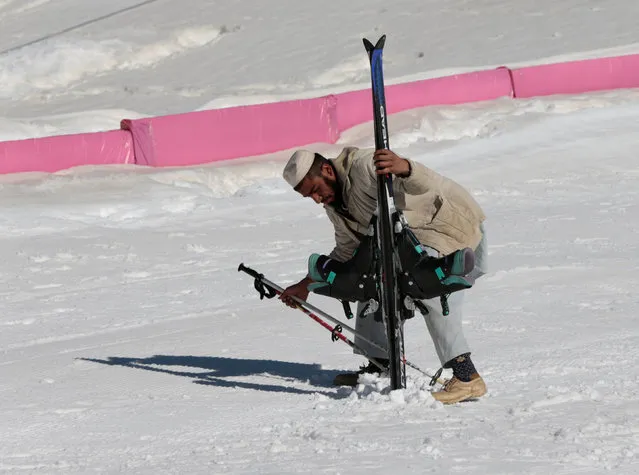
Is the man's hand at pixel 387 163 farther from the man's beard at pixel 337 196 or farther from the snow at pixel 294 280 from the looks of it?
the snow at pixel 294 280

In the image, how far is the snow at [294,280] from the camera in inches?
184

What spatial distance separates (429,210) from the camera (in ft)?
16.8

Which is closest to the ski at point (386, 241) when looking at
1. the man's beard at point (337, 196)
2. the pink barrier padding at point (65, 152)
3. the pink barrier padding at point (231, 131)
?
the man's beard at point (337, 196)

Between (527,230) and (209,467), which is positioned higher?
(209,467)

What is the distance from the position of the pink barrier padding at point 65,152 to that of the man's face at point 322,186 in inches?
349

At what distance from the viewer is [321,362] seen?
6352 mm

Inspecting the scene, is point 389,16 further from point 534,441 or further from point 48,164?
point 534,441

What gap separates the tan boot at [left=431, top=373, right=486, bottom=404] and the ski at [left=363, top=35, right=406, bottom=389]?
7.5 inches

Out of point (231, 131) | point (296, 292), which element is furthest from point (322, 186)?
point (231, 131)

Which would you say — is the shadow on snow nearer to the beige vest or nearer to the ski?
the ski

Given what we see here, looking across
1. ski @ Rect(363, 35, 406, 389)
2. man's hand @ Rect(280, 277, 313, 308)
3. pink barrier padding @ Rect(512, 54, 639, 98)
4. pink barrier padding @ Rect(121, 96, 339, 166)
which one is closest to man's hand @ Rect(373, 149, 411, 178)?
ski @ Rect(363, 35, 406, 389)

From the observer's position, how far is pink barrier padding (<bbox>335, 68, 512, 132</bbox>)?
50.0 ft

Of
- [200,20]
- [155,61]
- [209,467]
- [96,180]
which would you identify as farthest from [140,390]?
[200,20]

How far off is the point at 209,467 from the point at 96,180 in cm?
899
